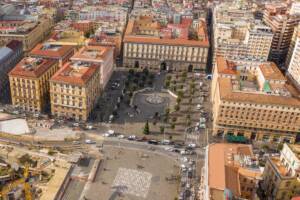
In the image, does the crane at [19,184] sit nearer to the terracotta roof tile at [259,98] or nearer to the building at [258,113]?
the building at [258,113]

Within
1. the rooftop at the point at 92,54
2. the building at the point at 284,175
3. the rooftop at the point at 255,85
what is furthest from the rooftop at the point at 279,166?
the rooftop at the point at 92,54

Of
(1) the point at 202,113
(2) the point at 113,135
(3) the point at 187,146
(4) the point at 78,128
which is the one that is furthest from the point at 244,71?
(4) the point at 78,128

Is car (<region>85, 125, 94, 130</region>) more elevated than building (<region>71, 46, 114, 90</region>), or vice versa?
building (<region>71, 46, 114, 90</region>)

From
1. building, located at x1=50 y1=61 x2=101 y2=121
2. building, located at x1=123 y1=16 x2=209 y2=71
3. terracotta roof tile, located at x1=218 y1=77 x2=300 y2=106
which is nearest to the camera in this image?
terracotta roof tile, located at x1=218 y1=77 x2=300 y2=106

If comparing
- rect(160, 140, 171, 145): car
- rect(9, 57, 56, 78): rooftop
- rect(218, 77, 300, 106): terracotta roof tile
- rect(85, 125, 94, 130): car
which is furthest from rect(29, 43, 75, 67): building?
rect(218, 77, 300, 106): terracotta roof tile

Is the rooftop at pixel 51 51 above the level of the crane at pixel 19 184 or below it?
above

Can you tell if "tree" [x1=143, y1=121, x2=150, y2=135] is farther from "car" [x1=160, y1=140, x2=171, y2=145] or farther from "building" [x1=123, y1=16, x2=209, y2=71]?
"building" [x1=123, y1=16, x2=209, y2=71]
